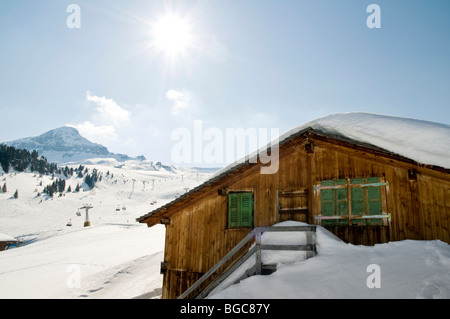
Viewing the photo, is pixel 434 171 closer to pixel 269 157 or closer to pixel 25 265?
pixel 269 157

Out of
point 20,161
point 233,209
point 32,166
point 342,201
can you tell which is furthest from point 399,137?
point 32,166

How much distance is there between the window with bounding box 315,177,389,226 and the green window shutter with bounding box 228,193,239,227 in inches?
115

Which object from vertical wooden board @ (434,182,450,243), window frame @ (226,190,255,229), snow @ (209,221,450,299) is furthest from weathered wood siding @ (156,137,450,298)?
snow @ (209,221,450,299)

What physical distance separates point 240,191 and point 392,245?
5.21 m

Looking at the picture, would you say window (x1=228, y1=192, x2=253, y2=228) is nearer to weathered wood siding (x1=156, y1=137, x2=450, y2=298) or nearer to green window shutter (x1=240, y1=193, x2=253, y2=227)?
green window shutter (x1=240, y1=193, x2=253, y2=227)

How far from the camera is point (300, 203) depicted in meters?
9.89

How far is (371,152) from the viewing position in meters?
8.76

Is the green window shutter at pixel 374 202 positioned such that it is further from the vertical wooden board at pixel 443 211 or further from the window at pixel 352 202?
the vertical wooden board at pixel 443 211

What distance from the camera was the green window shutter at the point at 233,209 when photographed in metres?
10.6

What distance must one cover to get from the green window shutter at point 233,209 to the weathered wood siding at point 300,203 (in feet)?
0.71

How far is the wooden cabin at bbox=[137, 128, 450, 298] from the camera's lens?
8.23 metres
